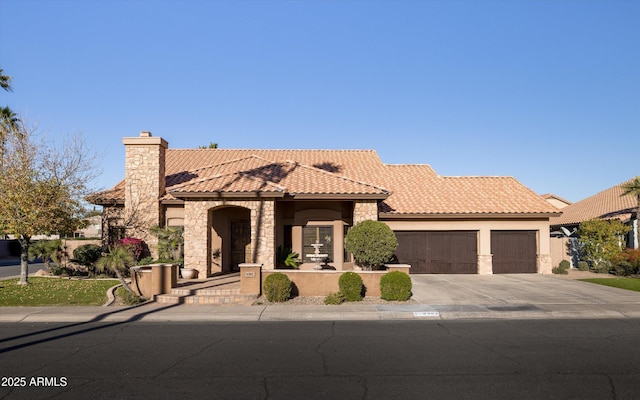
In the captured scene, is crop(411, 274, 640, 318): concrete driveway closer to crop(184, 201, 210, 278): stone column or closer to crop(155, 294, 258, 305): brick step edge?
crop(155, 294, 258, 305): brick step edge

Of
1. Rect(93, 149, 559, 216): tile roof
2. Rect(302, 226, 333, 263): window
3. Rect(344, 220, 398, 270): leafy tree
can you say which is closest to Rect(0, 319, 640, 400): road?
Rect(344, 220, 398, 270): leafy tree

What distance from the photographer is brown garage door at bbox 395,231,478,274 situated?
2216cm

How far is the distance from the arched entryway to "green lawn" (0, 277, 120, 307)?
4.31 metres

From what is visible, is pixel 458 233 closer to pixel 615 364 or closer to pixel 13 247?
pixel 615 364

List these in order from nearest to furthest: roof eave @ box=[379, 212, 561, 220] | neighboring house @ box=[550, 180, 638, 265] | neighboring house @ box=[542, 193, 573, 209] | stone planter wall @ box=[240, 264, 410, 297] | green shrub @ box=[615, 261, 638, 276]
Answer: stone planter wall @ box=[240, 264, 410, 297] < green shrub @ box=[615, 261, 638, 276] < roof eave @ box=[379, 212, 561, 220] < neighboring house @ box=[550, 180, 638, 265] < neighboring house @ box=[542, 193, 573, 209]

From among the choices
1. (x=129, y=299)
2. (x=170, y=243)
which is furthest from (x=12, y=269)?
(x=129, y=299)

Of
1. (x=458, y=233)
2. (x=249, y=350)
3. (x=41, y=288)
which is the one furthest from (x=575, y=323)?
(x=41, y=288)

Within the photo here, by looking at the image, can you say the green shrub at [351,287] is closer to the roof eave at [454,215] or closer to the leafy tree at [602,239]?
the roof eave at [454,215]

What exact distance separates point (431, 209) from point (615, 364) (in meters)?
14.5

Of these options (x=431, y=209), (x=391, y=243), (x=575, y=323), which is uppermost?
(x=431, y=209)

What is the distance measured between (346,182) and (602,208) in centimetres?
2200

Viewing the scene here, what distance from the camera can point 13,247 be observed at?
45.4 m

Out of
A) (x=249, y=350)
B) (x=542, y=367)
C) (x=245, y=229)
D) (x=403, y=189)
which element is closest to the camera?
(x=542, y=367)

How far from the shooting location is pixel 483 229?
878 inches
